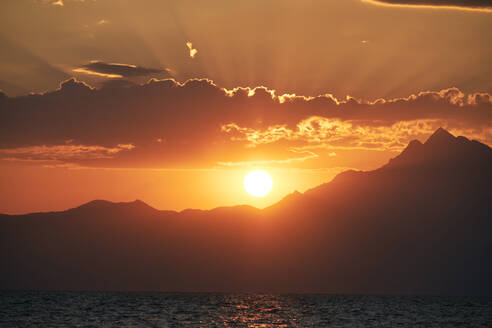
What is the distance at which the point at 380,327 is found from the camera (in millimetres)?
102500

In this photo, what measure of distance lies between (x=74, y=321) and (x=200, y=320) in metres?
21.6

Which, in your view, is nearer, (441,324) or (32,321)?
(32,321)

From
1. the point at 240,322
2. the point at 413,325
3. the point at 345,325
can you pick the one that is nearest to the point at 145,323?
the point at 240,322

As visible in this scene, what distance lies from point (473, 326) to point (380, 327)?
22.8 m

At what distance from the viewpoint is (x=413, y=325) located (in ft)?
366

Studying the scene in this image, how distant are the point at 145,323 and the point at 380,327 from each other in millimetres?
37838

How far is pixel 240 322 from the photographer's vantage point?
108688 mm

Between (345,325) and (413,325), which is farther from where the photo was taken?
(413,325)

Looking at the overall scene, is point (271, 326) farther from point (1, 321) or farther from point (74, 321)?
point (1, 321)

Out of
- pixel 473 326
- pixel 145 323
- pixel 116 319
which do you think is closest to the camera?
pixel 145 323

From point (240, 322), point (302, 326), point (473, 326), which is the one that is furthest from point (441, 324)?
point (240, 322)

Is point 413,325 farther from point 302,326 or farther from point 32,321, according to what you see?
point 32,321

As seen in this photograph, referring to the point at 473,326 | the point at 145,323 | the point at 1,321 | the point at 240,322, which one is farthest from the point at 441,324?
the point at 1,321

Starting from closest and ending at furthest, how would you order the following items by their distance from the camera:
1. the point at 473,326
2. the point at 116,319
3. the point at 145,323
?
the point at 145,323 < the point at 116,319 < the point at 473,326
